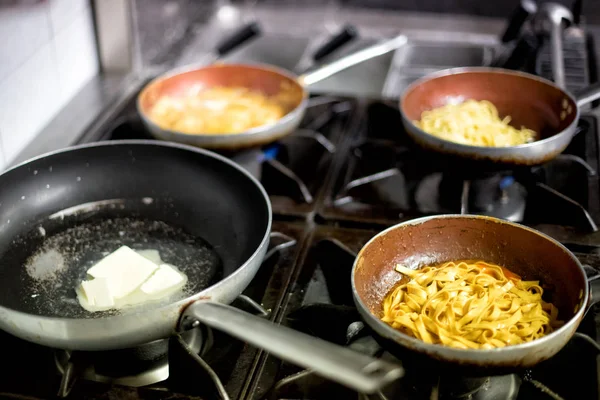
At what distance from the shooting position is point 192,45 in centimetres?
210

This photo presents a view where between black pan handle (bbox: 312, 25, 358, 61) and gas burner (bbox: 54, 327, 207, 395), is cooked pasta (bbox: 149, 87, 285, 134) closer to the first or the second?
black pan handle (bbox: 312, 25, 358, 61)

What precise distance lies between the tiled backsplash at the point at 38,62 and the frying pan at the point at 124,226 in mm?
200

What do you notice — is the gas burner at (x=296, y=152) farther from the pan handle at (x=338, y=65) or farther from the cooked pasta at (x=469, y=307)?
the cooked pasta at (x=469, y=307)

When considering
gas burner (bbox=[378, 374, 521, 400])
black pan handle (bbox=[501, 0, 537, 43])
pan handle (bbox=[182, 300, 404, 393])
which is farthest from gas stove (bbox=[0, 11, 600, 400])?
black pan handle (bbox=[501, 0, 537, 43])

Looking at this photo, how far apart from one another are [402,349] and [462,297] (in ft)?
0.58

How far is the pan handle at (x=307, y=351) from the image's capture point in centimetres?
65

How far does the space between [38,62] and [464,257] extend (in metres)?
1.06

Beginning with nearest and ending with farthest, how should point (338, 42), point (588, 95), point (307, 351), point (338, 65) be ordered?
point (307, 351) → point (588, 95) → point (338, 65) → point (338, 42)

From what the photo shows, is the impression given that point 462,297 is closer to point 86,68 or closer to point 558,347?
point 558,347

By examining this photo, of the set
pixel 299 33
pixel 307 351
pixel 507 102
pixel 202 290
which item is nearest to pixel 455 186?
pixel 507 102

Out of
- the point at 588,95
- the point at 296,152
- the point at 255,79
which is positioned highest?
the point at 588,95

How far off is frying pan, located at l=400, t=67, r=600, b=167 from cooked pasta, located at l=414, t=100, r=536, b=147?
1.5 inches

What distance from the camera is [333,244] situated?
1.16 meters

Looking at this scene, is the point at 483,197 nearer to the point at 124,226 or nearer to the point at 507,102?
the point at 507,102
